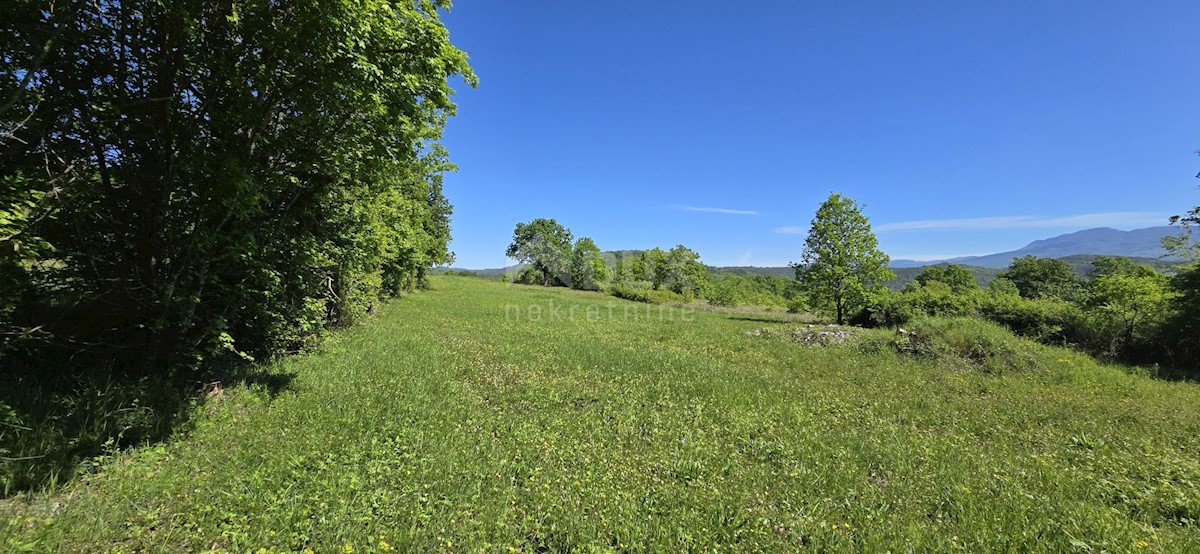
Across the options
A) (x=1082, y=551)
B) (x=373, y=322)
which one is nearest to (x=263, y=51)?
(x=1082, y=551)

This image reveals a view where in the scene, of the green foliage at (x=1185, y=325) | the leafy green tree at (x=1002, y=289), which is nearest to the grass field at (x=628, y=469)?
the green foliage at (x=1185, y=325)

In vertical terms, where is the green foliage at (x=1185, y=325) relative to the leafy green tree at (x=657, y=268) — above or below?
below

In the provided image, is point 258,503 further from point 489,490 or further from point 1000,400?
point 1000,400

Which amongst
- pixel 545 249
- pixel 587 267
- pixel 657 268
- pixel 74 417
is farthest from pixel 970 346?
pixel 545 249

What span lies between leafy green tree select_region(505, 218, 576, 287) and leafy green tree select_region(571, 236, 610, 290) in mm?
1760

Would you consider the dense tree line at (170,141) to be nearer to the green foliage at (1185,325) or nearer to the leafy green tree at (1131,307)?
the green foliage at (1185,325)

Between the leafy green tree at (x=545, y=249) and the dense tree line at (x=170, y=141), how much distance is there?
73282 mm

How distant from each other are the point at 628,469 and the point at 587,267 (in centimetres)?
7009

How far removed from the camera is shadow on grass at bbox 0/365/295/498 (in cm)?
417

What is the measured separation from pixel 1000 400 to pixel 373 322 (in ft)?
63.8

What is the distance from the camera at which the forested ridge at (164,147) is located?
15.3 ft

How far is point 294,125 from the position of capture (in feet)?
19.2

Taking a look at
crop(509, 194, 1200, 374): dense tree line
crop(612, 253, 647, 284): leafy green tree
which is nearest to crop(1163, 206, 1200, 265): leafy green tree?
crop(509, 194, 1200, 374): dense tree line

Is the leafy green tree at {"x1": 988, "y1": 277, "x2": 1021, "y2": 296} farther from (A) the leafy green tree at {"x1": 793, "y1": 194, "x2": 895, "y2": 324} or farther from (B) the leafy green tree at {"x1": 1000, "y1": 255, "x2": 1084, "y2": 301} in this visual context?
(B) the leafy green tree at {"x1": 1000, "y1": 255, "x2": 1084, "y2": 301}
